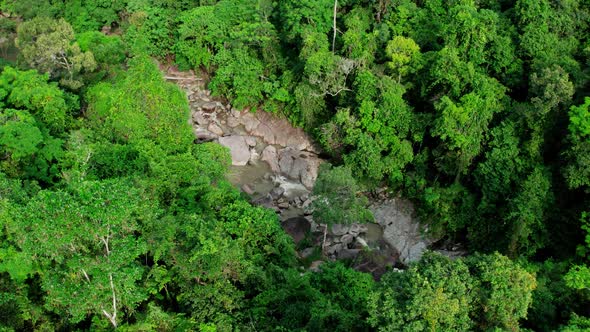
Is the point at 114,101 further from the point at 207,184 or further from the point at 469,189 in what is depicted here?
the point at 469,189

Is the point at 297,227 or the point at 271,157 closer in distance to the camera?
the point at 297,227

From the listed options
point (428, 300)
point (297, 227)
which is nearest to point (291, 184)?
point (297, 227)

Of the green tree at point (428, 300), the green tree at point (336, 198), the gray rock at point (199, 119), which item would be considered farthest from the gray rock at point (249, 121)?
the green tree at point (428, 300)

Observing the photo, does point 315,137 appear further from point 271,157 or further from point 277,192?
point 277,192

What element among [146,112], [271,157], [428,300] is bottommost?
[271,157]

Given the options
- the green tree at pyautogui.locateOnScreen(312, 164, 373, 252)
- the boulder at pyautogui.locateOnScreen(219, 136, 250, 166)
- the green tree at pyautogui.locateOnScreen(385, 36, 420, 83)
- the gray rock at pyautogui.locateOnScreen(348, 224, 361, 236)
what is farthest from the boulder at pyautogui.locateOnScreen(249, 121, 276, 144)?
the green tree at pyautogui.locateOnScreen(312, 164, 373, 252)

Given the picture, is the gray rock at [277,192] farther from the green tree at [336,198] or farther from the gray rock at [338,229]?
the green tree at [336,198]

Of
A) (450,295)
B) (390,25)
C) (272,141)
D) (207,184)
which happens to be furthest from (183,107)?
(450,295)
